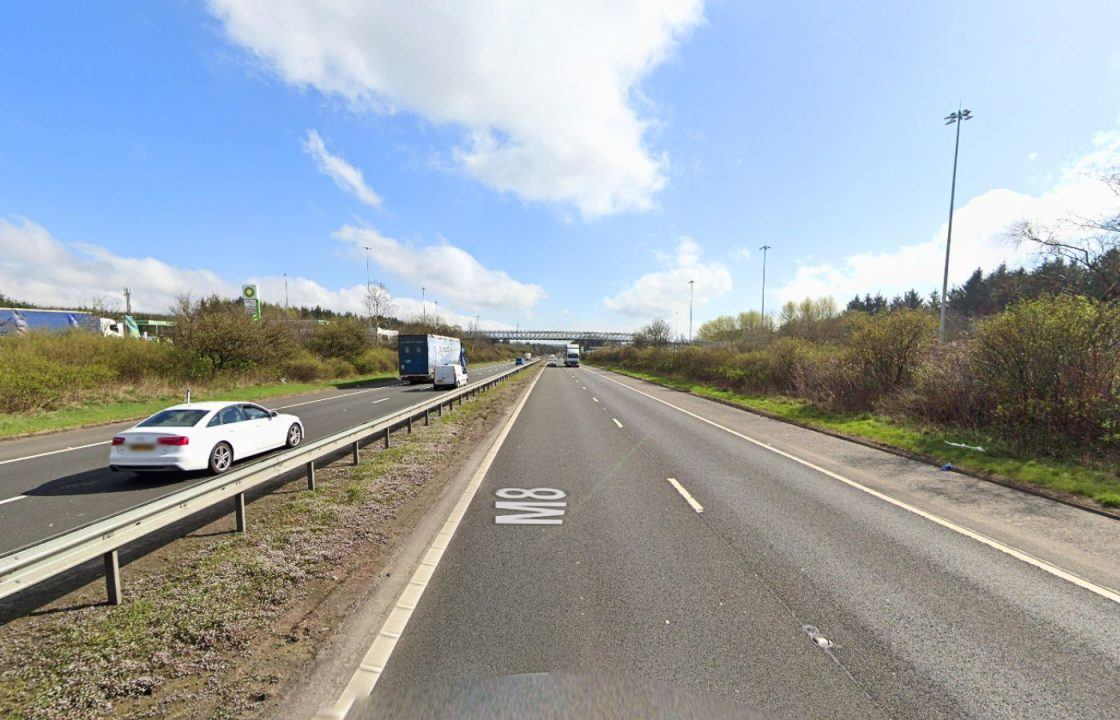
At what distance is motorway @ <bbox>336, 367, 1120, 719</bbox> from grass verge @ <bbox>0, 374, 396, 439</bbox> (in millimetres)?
16717

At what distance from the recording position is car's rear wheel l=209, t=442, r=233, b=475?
29.7ft

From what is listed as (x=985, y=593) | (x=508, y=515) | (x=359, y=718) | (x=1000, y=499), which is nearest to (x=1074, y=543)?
(x=1000, y=499)

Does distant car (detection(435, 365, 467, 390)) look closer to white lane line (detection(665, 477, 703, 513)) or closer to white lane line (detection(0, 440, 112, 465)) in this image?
white lane line (detection(0, 440, 112, 465))

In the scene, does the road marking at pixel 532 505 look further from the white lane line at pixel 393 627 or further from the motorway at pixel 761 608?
the white lane line at pixel 393 627

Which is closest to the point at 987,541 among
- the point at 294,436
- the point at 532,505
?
the point at 532,505

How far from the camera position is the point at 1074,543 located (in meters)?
5.81

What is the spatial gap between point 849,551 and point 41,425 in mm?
22135

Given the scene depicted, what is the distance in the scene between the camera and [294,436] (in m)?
11.8

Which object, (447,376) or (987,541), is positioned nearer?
(987,541)

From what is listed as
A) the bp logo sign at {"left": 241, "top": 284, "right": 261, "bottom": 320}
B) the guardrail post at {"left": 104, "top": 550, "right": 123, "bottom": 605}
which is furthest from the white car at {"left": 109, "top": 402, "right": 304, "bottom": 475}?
the bp logo sign at {"left": 241, "top": 284, "right": 261, "bottom": 320}

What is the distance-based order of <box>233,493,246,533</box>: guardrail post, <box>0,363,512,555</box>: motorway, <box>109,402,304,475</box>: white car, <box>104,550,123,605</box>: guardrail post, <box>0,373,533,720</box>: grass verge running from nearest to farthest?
<box>0,373,533,720</box>: grass verge → <box>104,550,123,605</box>: guardrail post → <box>233,493,246,533</box>: guardrail post → <box>0,363,512,555</box>: motorway → <box>109,402,304,475</box>: white car

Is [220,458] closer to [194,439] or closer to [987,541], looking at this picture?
[194,439]

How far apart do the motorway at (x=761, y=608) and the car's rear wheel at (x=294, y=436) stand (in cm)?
685

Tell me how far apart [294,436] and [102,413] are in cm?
1207
